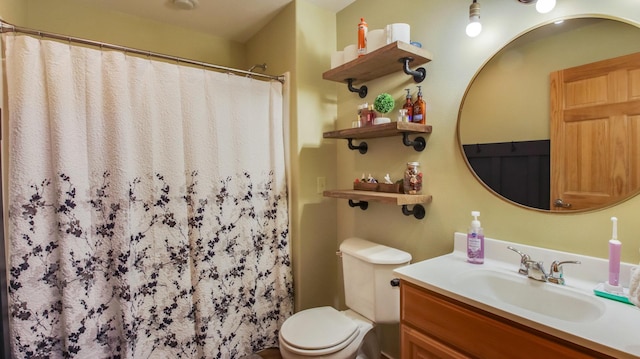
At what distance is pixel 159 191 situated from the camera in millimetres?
1542

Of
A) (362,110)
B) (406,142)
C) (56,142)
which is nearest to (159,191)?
(56,142)

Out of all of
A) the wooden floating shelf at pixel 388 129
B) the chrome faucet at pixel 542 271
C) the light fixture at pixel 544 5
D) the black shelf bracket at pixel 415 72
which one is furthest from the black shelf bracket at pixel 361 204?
the light fixture at pixel 544 5

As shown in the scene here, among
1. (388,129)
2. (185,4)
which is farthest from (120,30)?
(388,129)

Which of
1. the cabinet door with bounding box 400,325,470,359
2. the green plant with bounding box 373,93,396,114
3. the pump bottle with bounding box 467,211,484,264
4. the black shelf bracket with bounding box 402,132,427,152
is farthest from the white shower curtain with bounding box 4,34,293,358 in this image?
the pump bottle with bounding box 467,211,484,264

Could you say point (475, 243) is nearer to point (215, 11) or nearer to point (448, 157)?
point (448, 157)

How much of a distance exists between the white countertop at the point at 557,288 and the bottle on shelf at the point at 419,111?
0.59 m

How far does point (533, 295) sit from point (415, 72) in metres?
1.10

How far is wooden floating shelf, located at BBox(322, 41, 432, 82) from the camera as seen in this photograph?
138 cm

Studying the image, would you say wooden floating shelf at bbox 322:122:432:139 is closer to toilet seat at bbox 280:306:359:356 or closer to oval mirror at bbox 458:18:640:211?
oval mirror at bbox 458:18:640:211

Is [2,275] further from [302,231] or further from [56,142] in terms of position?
[302,231]

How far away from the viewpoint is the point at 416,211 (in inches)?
61.6

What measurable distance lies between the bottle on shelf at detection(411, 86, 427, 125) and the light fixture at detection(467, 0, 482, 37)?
13.8 inches

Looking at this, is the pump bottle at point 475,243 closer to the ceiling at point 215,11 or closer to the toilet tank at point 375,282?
the toilet tank at point 375,282

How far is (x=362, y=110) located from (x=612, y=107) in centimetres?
103
